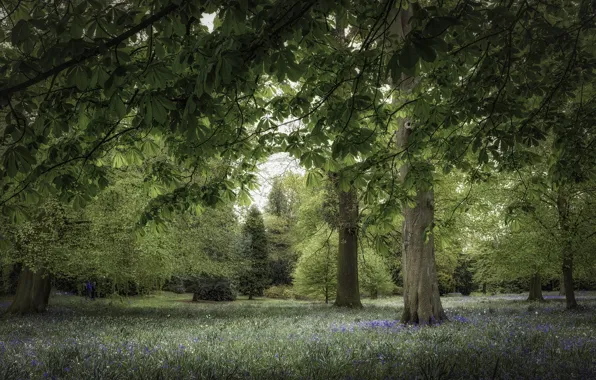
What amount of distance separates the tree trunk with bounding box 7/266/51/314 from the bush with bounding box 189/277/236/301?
22245 millimetres

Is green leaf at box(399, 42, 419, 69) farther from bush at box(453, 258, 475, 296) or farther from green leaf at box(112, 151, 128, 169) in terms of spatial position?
bush at box(453, 258, 475, 296)

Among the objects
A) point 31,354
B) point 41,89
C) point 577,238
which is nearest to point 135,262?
point 31,354

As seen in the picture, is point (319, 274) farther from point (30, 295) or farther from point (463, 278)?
point (463, 278)

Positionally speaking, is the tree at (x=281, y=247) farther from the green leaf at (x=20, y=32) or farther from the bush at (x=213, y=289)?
the green leaf at (x=20, y=32)

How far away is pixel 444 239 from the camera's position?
15.8 ft

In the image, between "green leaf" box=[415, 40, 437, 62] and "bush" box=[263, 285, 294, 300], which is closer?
"green leaf" box=[415, 40, 437, 62]

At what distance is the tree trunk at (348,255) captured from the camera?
65.3 ft

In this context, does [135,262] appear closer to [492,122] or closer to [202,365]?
[202,365]

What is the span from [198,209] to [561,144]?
203 inches

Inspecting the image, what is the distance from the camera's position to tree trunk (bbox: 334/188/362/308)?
19906 mm

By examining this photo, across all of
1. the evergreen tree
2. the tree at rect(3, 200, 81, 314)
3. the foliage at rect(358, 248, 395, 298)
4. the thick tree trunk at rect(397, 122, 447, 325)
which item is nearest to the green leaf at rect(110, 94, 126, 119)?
the thick tree trunk at rect(397, 122, 447, 325)

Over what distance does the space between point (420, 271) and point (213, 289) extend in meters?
32.4

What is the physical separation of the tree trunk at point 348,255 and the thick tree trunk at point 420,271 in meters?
8.22

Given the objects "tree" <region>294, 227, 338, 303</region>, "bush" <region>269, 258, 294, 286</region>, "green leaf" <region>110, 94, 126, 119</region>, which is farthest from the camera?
"bush" <region>269, 258, 294, 286</region>
